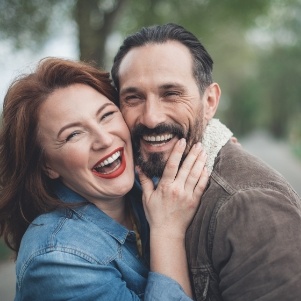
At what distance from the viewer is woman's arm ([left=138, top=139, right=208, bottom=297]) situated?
232 cm

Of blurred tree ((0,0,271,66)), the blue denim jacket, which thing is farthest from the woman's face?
blurred tree ((0,0,271,66))

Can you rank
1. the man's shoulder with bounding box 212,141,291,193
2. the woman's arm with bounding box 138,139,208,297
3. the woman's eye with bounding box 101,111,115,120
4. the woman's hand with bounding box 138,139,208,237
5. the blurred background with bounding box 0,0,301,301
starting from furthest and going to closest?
1. the blurred background with bounding box 0,0,301,301
2. the woman's eye with bounding box 101,111,115,120
3. the woman's hand with bounding box 138,139,208,237
4. the woman's arm with bounding box 138,139,208,297
5. the man's shoulder with bounding box 212,141,291,193

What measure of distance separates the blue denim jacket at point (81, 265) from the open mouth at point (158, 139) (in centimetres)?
61

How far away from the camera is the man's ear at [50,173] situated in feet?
8.84

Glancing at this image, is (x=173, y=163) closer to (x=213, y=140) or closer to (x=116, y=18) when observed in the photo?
(x=213, y=140)

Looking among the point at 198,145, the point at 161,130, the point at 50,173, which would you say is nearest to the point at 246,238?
the point at 198,145

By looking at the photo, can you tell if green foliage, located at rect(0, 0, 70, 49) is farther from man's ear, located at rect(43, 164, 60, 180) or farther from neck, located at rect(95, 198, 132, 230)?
neck, located at rect(95, 198, 132, 230)

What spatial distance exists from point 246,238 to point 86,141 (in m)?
1.14

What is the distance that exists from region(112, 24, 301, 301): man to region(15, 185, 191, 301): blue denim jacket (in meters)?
0.36

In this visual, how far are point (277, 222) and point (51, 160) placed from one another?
1482mm

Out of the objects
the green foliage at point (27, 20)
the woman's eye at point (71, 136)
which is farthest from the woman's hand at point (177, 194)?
the green foliage at point (27, 20)

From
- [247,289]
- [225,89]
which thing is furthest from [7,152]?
[225,89]

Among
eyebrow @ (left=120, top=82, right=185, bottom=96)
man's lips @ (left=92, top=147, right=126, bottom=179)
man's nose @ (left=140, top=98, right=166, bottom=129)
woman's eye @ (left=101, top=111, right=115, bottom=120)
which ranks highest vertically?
eyebrow @ (left=120, top=82, right=185, bottom=96)

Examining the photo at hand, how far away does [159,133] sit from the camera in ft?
8.42
